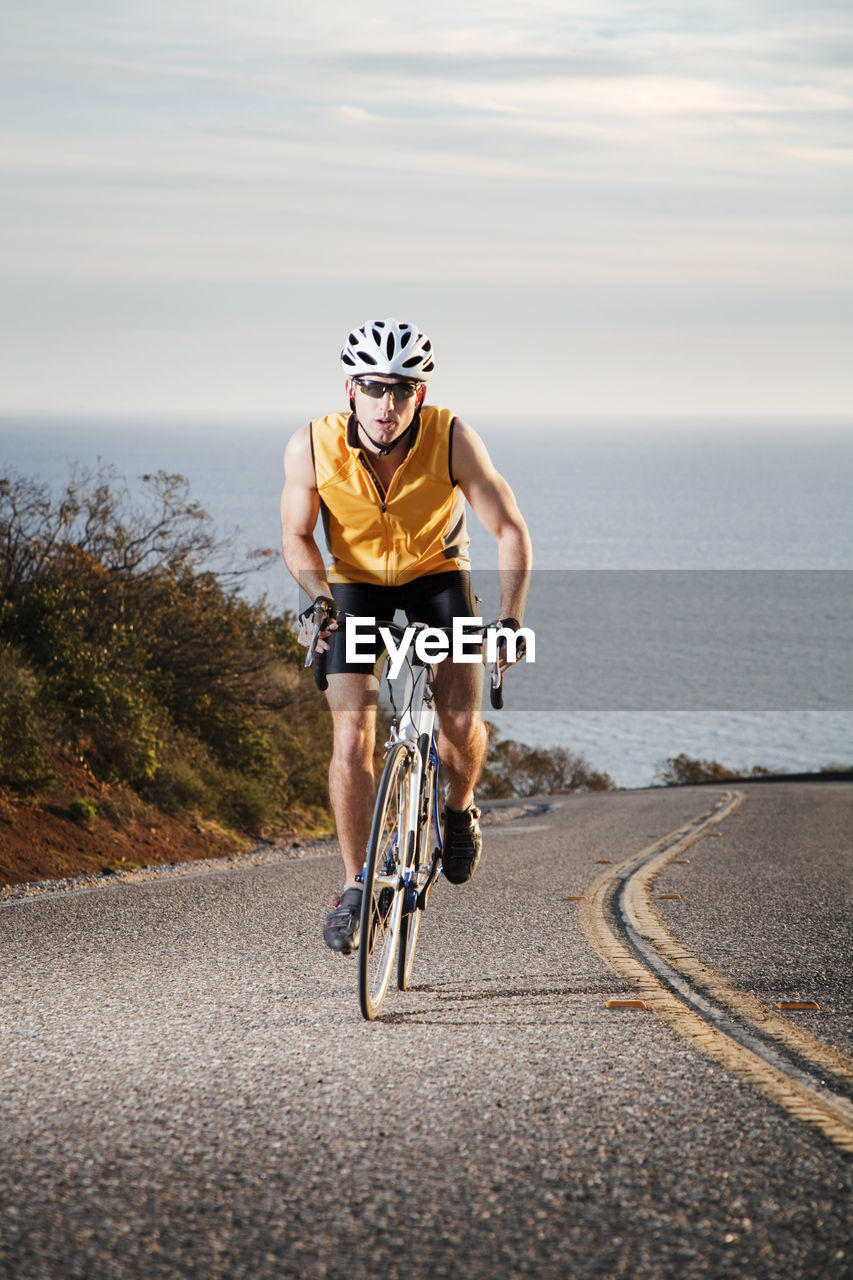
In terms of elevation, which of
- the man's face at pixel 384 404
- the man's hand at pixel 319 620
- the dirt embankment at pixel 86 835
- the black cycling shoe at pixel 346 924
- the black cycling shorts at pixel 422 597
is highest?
the man's face at pixel 384 404

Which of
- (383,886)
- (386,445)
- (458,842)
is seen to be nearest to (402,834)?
(383,886)

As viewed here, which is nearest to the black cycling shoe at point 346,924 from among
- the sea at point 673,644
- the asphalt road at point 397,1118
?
the asphalt road at point 397,1118

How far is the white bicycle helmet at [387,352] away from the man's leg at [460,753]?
1211 millimetres

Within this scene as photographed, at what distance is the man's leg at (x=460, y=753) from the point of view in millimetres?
5348

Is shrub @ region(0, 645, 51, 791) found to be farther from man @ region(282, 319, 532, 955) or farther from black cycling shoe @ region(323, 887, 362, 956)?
black cycling shoe @ region(323, 887, 362, 956)

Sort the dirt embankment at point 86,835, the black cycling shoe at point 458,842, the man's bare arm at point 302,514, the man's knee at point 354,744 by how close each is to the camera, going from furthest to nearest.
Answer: the dirt embankment at point 86,835, the black cycling shoe at point 458,842, the man's bare arm at point 302,514, the man's knee at point 354,744

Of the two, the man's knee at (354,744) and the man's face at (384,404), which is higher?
the man's face at (384,404)

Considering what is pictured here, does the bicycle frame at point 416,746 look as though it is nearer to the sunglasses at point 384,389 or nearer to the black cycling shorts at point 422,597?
the black cycling shorts at point 422,597

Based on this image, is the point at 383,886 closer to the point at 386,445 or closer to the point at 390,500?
the point at 390,500

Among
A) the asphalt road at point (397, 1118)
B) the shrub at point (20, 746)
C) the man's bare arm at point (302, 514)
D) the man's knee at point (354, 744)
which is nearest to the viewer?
the asphalt road at point (397, 1118)

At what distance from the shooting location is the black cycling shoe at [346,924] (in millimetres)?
4789

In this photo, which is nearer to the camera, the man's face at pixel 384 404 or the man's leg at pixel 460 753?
the man's face at pixel 384 404

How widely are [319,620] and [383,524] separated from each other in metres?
0.55

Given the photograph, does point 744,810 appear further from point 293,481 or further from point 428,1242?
point 428,1242
